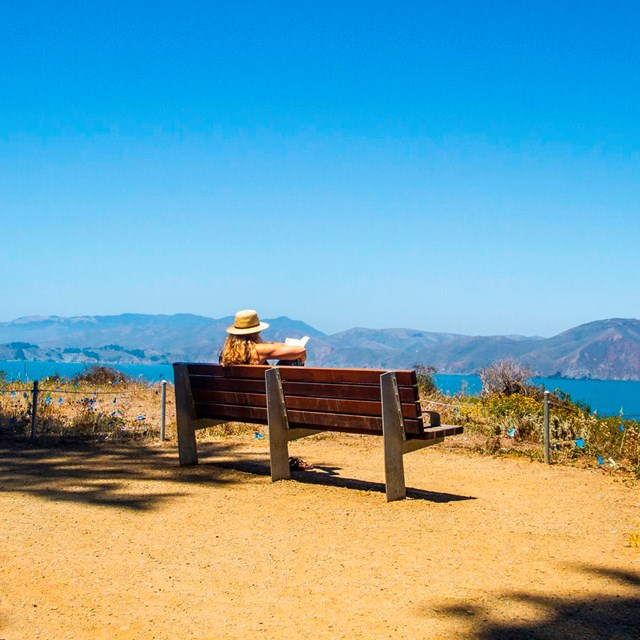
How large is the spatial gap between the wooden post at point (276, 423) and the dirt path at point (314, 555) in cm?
23

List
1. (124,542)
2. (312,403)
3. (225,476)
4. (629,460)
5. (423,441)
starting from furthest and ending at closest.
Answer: (629,460) < (225,476) < (312,403) < (423,441) < (124,542)

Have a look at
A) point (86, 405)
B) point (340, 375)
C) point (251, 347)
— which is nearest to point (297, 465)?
point (251, 347)

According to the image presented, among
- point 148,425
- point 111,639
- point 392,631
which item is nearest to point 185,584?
point 111,639

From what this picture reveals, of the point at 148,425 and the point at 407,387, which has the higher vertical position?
the point at 407,387

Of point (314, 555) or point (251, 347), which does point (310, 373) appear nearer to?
point (251, 347)

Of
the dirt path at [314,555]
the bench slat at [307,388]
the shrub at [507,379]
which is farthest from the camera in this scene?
the shrub at [507,379]

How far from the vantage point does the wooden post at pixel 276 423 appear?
7645 mm

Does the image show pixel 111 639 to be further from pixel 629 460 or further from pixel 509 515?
pixel 629 460

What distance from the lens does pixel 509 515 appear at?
6309 mm

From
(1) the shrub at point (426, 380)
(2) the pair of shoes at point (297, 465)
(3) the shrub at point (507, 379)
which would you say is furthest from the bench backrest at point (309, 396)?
(1) the shrub at point (426, 380)

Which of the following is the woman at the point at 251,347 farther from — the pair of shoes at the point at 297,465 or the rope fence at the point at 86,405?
the rope fence at the point at 86,405

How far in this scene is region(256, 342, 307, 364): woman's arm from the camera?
7.90 metres

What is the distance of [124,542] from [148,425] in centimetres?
715

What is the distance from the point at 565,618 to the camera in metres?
4.00
